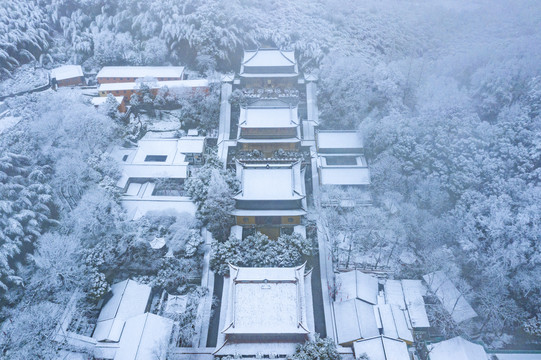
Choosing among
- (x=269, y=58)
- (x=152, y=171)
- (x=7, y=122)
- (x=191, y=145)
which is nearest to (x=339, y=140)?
(x=191, y=145)

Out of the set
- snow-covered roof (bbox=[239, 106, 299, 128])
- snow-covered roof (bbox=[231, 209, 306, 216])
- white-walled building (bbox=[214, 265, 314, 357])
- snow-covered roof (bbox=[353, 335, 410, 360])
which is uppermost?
snow-covered roof (bbox=[239, 106, 299, 128])

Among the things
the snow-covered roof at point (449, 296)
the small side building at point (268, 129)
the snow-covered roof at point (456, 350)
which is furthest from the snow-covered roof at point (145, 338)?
the small side building at point (268, 129)

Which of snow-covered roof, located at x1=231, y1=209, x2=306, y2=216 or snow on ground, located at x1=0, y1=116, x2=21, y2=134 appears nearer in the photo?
snow-covered roof, located at x1=231, y1=209, x2=306, y2=216

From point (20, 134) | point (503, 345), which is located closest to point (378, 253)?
point (503, 345)

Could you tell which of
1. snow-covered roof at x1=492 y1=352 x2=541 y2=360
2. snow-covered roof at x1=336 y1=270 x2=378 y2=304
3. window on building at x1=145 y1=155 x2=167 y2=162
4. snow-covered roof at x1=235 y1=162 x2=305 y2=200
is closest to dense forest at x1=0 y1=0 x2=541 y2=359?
snow-covered roof at x1=492 y1=352 x2=541 y2=360

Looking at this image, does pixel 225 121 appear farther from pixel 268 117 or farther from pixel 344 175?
pixel 344 175

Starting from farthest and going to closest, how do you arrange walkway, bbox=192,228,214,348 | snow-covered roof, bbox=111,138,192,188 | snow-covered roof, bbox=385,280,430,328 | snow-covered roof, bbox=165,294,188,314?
snow-covered roof, bbox=111,138,192,188 < snow-covered roof, bbox=165,294,188,314 < snow-covered roof, bbox=385,280,430,328 < walkway, bbox=192,228,214,348

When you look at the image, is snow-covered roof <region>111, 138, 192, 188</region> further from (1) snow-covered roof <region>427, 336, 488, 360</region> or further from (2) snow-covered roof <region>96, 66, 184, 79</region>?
(1) snow-covered roof <region>427, 336, 488, 360</region>

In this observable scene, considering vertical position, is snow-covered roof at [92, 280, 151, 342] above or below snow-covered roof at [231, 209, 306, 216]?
below
